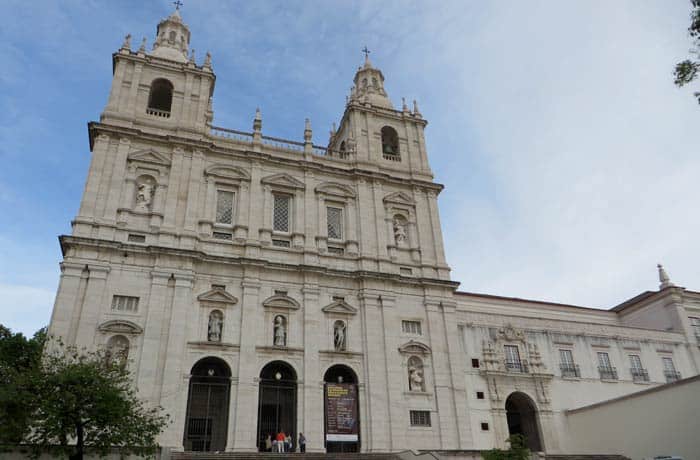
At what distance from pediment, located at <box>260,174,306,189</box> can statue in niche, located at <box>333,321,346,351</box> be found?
27.3 feet

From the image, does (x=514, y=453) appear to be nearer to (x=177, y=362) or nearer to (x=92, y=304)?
(x=177, y=362)

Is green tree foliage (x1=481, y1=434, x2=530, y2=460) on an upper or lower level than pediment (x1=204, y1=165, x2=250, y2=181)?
lower

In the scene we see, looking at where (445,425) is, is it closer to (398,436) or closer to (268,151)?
(398,436)

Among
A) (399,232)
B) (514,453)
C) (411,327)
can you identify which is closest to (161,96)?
(399,232)

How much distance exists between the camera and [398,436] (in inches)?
1025

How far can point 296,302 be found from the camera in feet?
91.2

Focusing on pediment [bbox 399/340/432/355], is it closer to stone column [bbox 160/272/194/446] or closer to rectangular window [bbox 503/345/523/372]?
rectangular window [bbox 503/345/523/372]

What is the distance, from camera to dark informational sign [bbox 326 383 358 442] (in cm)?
2559

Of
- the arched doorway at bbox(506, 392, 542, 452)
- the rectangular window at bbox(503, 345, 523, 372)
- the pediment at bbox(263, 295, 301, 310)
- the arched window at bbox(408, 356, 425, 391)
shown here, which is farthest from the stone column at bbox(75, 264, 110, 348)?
the arched doorway at bbox(506, 392, 542, 452)

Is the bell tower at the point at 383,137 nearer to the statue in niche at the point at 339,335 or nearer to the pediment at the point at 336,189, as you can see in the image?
the pediment at the point at 336,189

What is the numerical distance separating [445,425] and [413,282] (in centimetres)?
768

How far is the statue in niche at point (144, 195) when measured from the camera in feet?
92.0

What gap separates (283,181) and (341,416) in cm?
1317

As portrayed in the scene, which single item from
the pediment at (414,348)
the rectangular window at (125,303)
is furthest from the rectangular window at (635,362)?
the rectangular window at (125,303)
